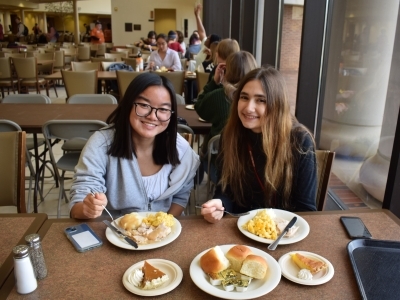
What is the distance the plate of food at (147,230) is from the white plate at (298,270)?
0.33 m

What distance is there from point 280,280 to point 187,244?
0.30 m

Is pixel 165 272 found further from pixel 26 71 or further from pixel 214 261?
pixel 26 71

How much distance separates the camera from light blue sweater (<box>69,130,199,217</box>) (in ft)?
4.73

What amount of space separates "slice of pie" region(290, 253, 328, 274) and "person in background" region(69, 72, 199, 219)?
0.68 meters

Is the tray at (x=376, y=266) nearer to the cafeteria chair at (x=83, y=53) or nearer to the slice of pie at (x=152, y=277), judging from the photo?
the slice of pie at (x=152, y=277)

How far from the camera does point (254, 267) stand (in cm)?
96

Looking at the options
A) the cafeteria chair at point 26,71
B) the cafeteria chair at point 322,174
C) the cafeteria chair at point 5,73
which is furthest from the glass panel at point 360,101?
the cafeteria chair at point 5,73

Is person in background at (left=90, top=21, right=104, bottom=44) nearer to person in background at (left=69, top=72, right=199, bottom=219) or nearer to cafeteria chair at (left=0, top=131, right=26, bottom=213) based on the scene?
cafeteria chair at (left=0, top=131, right=26, bottom=213)

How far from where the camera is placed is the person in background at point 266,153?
5.02 ft

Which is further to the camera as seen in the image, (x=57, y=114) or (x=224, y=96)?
(x=57, y=114)

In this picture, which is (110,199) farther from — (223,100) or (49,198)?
(49,198)

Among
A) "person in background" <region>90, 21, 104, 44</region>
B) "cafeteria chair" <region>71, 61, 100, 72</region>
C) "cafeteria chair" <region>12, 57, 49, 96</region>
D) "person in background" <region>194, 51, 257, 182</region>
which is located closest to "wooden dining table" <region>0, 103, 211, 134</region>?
"person in background" <region>194, 51, 257, 182</region>

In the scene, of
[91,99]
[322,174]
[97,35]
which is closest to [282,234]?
[322,174]

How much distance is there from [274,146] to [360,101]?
7.58ft
